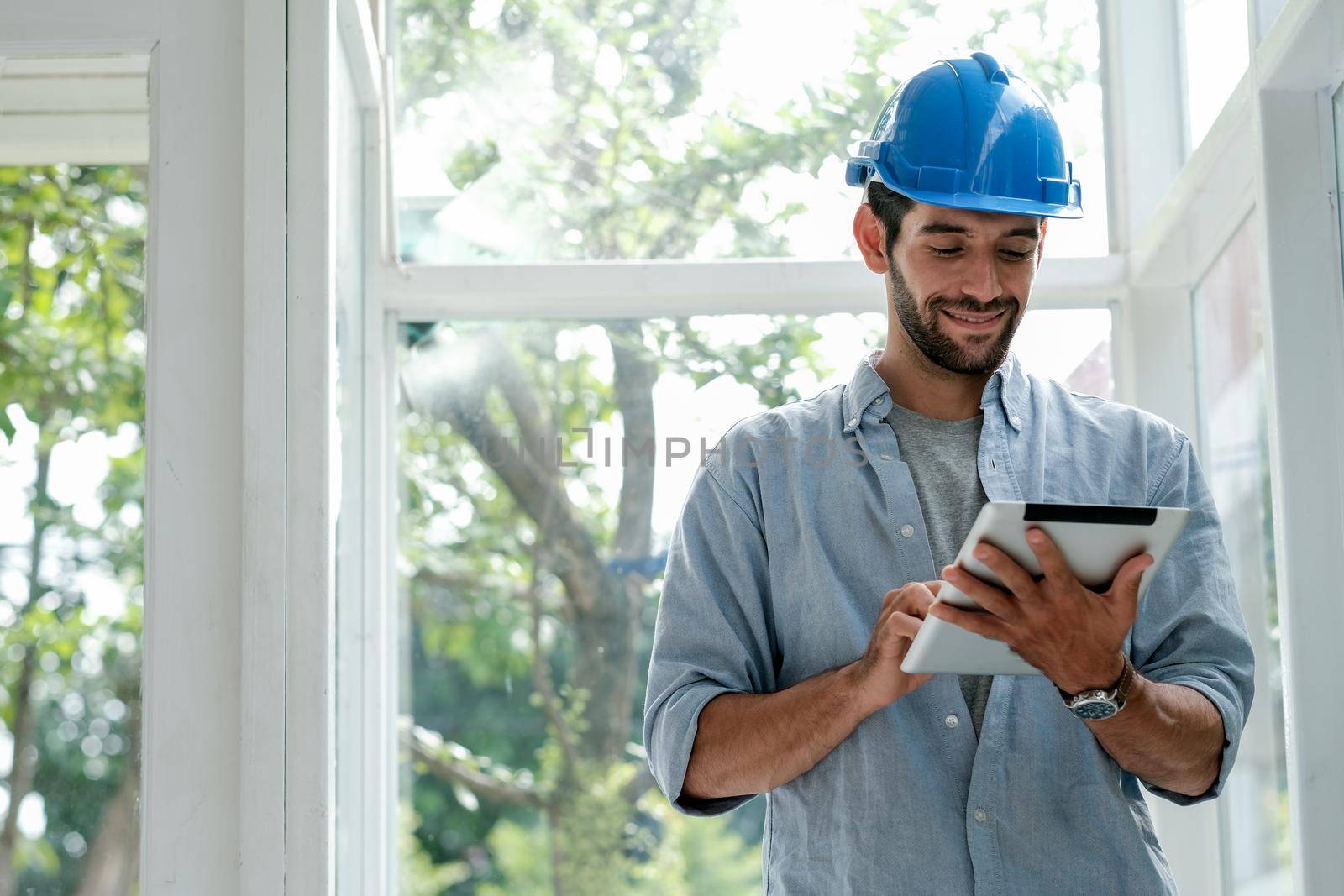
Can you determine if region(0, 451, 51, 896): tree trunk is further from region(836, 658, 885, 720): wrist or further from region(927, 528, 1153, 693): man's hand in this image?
A: region(927, 528, 1153, 693): man's hand

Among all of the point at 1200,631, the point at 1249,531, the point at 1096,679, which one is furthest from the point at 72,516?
the point at 1249,531

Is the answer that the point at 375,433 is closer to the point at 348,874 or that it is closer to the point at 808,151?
the point at 348,874

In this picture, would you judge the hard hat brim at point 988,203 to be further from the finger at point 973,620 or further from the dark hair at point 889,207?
the finger at point 973,620

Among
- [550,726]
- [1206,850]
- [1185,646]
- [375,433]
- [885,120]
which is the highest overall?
[885,120]

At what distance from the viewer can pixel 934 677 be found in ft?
5.30

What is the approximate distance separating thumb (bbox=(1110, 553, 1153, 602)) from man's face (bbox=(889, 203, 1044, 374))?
1.50 feet

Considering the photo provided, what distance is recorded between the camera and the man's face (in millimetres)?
1716

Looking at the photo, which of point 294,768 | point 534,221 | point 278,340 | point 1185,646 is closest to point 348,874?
point 294,768

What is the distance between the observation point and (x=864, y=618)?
1.67 meters

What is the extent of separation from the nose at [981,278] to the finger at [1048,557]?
18.8 inches

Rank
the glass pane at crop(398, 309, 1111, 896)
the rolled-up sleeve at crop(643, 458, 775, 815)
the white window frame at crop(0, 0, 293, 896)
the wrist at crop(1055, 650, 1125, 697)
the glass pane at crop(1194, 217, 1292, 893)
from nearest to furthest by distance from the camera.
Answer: the wrist at crop(1055, 650, 1125, 697) < the rolled-up sleeve at crop(643, 458, 775, 815) < the white window frame at crop(0, 0, 293, 896) < the glass pane at crop(1194, 217, 1292, 893) < the glass pane at crop(398, 309, 1111, 896)

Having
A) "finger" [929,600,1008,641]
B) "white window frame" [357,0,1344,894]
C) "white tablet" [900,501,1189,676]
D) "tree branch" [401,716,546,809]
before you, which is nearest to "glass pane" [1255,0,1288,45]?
"white window frame" [357,0,1344,894]

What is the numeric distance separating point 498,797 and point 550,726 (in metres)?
0.15

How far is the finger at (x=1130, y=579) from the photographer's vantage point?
1.32 metres
